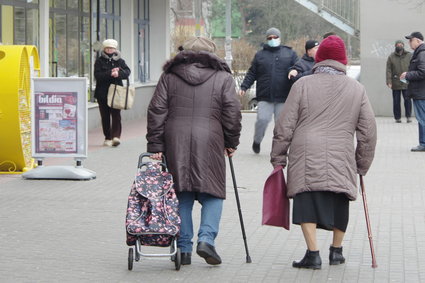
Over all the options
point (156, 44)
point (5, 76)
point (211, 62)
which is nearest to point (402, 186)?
point (5, 76)

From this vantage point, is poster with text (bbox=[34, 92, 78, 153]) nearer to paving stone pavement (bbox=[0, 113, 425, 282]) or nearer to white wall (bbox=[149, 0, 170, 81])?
paving stone pavement (bbox=[0, 113, 425, 282])

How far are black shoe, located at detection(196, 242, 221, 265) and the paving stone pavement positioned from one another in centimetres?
10

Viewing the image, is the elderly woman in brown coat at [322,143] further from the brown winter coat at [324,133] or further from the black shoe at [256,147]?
the black shoe at [256,147]

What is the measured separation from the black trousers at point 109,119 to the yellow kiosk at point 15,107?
3.24 m

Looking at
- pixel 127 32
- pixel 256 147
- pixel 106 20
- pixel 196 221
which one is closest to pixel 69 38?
pixel 106 20

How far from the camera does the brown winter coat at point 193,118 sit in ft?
23.2

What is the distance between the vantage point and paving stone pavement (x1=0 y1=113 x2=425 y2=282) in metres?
7.05

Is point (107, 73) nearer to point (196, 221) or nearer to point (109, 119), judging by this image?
point (109, 119)

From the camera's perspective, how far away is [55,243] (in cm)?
821

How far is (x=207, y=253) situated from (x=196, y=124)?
2.84 feet

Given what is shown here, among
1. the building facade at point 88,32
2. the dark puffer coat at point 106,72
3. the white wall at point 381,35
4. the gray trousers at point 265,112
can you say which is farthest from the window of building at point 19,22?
the white wall at point 381,35

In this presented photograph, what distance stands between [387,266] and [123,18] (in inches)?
694

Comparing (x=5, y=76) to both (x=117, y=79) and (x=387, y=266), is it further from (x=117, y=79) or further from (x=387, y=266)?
(x=387, y=266)

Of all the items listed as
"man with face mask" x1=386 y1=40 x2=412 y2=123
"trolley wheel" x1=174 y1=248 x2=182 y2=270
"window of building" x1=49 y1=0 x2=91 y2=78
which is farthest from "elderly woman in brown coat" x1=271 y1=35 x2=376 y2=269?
"man with face mask" x1=386 y1=40 x2=412 y2=123
